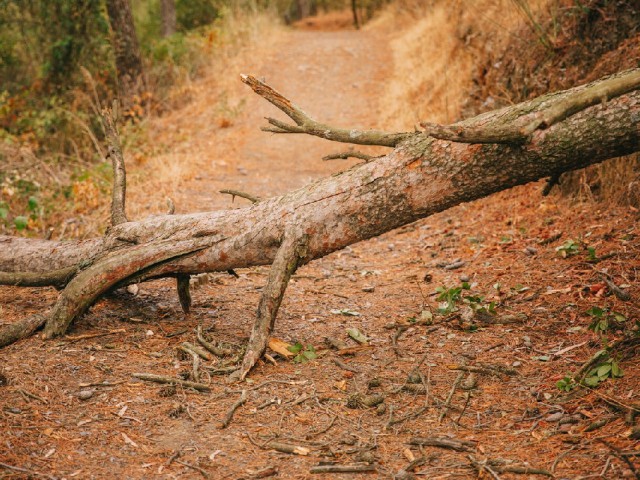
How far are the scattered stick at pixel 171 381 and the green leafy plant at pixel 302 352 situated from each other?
621mm

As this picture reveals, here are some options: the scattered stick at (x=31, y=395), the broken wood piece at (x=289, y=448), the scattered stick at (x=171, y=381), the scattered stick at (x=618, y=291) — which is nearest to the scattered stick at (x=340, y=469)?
the broken wood piece at (x=289, y=448)

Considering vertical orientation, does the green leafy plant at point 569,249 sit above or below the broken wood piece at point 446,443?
below

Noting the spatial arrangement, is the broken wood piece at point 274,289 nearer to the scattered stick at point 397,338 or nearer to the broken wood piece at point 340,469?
the scattered stick at point 397,338

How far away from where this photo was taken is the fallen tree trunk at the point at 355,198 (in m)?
3.04

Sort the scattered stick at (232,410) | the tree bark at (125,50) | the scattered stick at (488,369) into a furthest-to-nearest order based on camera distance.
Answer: the tree bark at (125,50)
the scattered stick at (488,369)
the scattered stick at (232,410)

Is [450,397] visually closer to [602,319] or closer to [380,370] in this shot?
[380,370]

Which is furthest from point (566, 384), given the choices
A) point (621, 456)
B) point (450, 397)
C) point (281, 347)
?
point (281, 347)

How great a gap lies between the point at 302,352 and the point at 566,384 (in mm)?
1545

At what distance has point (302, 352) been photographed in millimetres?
3746

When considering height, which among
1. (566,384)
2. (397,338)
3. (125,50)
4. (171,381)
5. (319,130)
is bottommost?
(397,338)

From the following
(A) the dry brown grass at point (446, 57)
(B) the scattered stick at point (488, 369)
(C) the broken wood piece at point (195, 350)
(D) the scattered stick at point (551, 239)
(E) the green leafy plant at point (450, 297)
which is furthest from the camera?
(A) the dry brown grass at point (446, 57)

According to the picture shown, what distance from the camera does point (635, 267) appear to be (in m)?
4.18

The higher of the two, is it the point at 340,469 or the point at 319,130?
the point at 319,130

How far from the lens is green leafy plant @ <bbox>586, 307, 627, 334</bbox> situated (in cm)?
354
